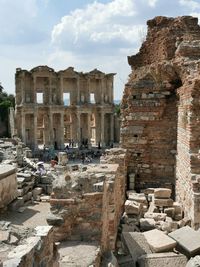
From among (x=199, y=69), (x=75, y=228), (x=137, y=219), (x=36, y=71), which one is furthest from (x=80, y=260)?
(x=36, y=71)

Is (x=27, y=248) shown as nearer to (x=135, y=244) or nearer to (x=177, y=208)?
(x=135, y=244)

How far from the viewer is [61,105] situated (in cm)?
5147

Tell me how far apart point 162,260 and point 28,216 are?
366cm

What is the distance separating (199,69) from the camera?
1073 centimetres

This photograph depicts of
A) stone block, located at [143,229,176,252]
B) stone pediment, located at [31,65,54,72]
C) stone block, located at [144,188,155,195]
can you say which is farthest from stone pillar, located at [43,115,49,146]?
stone block, located at [143,229,176,252]

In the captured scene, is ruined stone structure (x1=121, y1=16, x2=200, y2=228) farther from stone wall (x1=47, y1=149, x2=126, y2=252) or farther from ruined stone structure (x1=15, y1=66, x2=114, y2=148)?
ruined stone structure (x1=15, y1=66, x2=114, y2=148)

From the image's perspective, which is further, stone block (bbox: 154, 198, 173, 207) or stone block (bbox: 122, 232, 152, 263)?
stone block (bbox: 154, 198, 173, 207)

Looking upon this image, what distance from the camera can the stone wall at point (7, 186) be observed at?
910 cm

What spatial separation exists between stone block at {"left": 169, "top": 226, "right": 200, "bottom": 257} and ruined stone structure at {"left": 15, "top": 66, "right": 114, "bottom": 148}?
42.5m

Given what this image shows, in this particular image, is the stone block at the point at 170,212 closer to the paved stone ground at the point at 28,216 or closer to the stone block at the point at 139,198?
the stone block at the point at 139,198

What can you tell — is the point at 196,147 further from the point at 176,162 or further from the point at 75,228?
the point at 75,228

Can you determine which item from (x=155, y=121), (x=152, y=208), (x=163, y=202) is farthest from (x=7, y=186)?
(x=155, y=121)

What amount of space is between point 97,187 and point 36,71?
45.4 m

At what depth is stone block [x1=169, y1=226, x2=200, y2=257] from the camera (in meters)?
7.24
